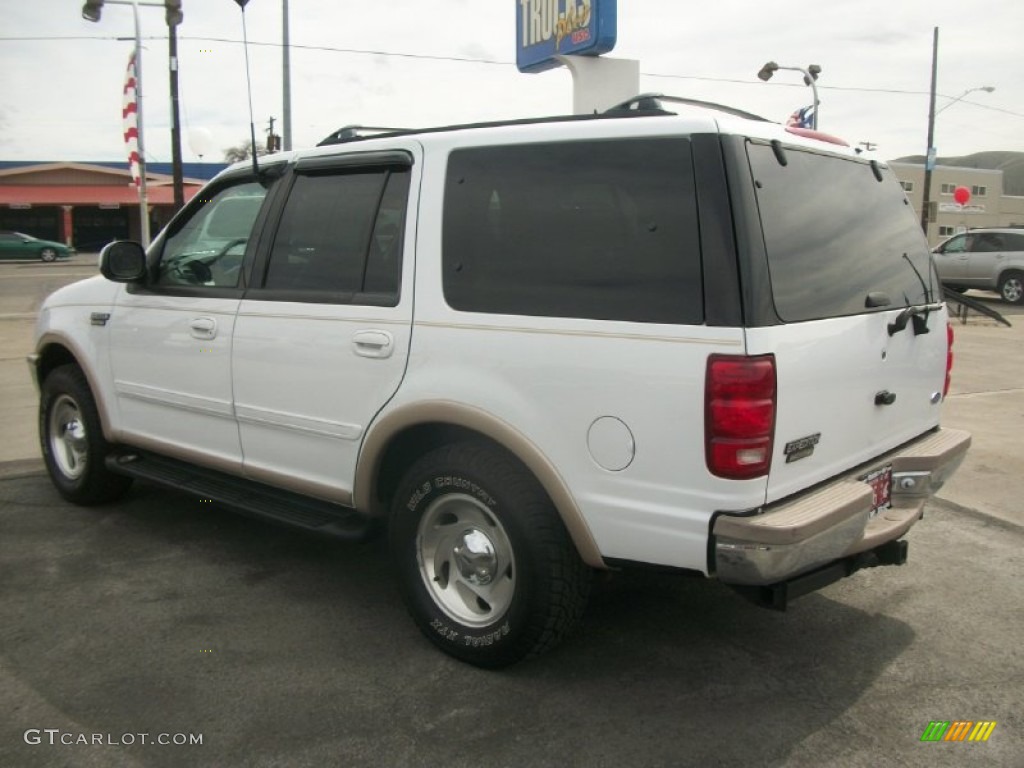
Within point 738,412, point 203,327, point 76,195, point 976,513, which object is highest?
point 76,195

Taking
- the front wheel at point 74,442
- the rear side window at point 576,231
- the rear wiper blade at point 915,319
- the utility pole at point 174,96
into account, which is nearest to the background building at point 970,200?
the utility pole at point 174,96

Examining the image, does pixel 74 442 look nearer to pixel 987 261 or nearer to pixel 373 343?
pixel 373 343

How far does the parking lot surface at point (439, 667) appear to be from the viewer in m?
2.76

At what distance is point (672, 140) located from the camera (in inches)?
107

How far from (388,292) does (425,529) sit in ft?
2.94

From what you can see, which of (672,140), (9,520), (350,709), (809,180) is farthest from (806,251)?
(9,520)

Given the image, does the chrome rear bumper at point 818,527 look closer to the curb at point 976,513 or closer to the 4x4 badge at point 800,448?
the 4x4 badge at point 800,448

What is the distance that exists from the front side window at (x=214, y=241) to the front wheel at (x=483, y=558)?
A: 1.45 meters

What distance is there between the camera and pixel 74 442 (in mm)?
5086

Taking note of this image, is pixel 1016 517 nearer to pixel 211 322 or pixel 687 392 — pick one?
pixel 687 392

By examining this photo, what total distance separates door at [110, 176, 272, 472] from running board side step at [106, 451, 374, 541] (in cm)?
10

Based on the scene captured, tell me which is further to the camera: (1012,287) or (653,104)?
(1012,287)

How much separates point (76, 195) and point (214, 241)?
1747 inches

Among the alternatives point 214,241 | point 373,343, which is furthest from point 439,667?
point 214,241
